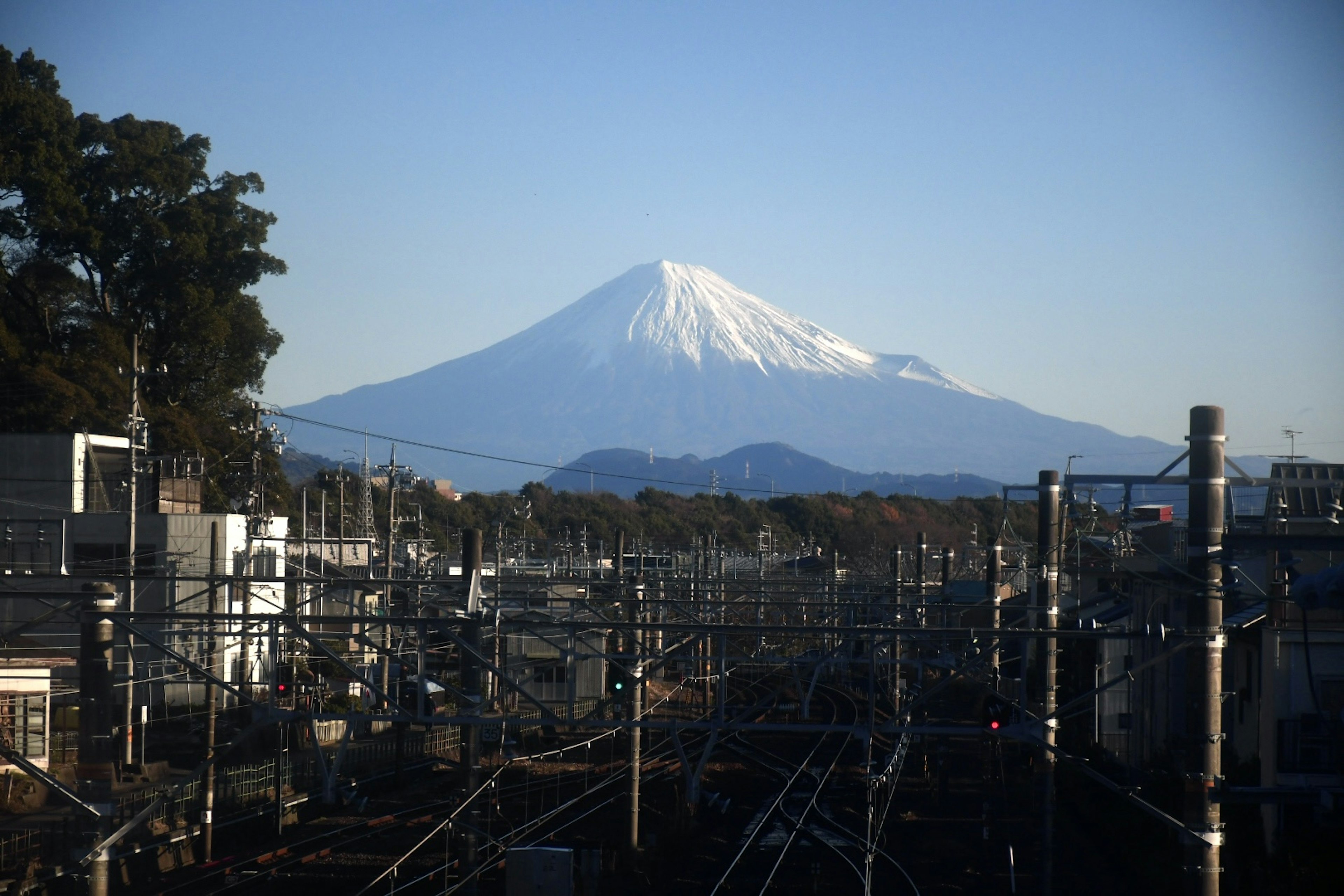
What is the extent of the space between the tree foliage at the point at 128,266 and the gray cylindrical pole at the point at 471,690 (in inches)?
764

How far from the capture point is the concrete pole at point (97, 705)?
9875mm

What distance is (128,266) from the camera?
108ft

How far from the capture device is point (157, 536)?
24719 millimetres

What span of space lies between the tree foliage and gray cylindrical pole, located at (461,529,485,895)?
19397mm

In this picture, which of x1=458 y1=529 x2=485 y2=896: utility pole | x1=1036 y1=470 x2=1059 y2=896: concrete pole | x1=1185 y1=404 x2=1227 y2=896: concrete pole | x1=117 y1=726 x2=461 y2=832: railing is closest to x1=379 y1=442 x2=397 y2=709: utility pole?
x1=458 y1=529 x2=485 y2=896: utility pole

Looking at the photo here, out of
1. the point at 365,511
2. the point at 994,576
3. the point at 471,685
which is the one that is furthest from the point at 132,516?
the point at 365,511

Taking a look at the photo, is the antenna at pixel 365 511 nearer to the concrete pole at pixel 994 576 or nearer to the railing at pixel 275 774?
the railing at pixel 275 774

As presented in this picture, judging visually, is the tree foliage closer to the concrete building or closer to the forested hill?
the concrete building

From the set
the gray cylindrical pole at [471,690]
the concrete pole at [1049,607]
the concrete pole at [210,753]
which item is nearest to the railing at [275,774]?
the concrete pole at [210,753]

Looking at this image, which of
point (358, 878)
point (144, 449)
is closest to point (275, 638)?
point (358, 878)

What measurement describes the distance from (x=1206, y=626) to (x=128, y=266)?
3072 centimetres

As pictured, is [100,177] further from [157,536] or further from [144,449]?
[144,449]

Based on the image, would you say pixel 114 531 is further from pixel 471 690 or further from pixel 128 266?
pixel 471 690

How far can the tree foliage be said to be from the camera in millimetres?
30594
